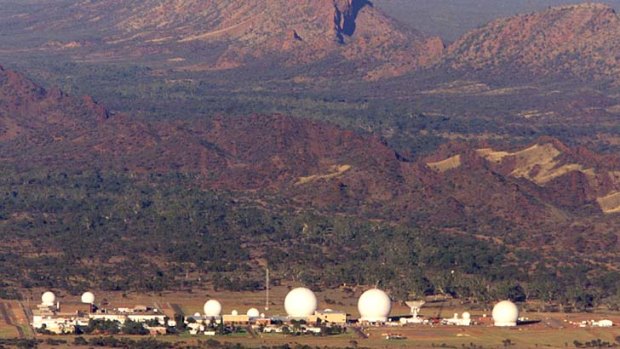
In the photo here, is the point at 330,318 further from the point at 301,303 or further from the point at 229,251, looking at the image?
the point at 229,251

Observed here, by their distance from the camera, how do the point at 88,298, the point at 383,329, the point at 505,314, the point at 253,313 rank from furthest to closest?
1. the point at 88,298
2. the point at 253,313
3. the point at 505,314
4. the point at 383,329

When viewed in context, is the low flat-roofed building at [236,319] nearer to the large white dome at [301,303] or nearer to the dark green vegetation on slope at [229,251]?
the large white dome at [301,303]

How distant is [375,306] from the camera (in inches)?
4968

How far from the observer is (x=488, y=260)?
156 m

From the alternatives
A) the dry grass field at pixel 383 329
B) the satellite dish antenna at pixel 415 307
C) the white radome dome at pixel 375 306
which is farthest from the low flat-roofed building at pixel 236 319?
the satellite dish antenna at pixel 415 307

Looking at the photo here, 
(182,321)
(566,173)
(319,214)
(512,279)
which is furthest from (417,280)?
(566,173)

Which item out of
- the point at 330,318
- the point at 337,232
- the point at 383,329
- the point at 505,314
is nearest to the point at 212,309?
the point at 330,318

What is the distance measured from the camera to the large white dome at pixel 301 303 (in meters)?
126

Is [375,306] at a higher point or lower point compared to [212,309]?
higher

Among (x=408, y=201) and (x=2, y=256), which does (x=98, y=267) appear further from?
→ (x=408, y=201)

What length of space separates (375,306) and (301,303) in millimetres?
4105

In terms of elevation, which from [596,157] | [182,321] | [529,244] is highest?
[596,157]

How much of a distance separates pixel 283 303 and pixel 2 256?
29.2 m

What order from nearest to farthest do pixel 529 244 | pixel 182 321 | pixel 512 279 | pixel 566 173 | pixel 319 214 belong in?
pixel 182 321 < pixel 512 279 < pixel 529 244 < pixel 319 214 < pixel 566 173
